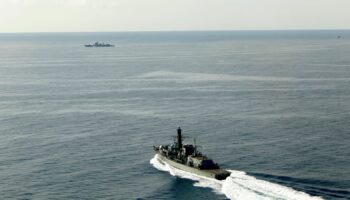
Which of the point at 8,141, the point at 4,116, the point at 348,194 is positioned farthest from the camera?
the point at 4,116

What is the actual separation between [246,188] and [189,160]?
59.3 ft

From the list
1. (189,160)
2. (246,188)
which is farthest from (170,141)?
(246,188)

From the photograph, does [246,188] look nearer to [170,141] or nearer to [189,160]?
[189,160]

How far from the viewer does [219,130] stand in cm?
14162

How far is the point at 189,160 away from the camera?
106625 millimetres

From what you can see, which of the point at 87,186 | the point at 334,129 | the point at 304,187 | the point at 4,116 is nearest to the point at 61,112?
the point at 4,116

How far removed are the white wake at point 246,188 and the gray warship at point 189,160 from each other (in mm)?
1271

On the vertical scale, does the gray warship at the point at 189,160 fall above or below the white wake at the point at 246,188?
above

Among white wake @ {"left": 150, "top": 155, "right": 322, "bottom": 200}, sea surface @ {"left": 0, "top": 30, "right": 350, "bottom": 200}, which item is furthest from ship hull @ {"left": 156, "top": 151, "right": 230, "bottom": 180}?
sea surface @ {"left": 0, "top": 30, "right": 350, "bottom": 200}

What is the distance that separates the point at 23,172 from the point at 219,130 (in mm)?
57437

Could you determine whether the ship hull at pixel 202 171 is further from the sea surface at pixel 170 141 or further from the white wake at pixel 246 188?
the sea surface at pixel 170 141

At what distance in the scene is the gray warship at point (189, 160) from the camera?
9968cm

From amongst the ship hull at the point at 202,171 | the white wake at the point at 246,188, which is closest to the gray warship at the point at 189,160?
the ship hull at the point at 202,171

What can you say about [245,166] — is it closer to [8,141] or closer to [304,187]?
[304,187]
